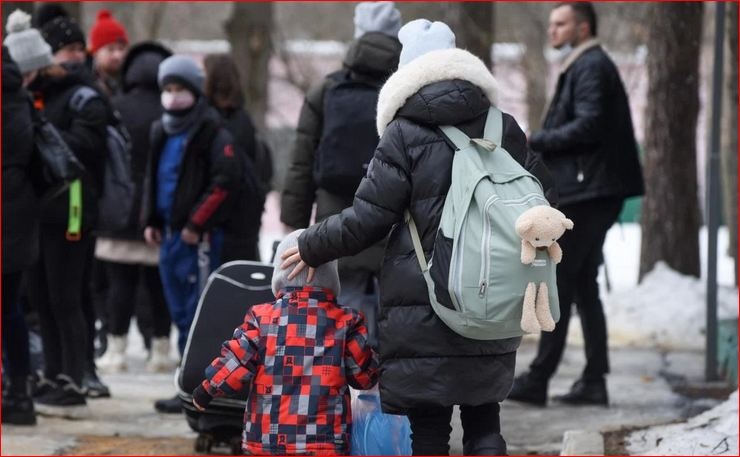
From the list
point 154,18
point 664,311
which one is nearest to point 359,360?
point 664,311

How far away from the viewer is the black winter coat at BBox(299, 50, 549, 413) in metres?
4.79

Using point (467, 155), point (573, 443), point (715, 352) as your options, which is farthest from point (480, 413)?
point (715, 352)

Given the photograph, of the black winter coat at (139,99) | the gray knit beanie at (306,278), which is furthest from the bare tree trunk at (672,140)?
the gray knit beanie at (306,278)

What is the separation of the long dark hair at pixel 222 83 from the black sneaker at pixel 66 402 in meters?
1.85

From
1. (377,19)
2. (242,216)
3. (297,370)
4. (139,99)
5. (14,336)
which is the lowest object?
(14,336)

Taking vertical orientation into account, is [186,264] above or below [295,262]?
below

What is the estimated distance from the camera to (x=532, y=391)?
7957 millimetres

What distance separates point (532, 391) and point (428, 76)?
11.1 feet

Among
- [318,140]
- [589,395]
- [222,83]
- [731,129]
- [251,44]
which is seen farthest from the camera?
[251,44]

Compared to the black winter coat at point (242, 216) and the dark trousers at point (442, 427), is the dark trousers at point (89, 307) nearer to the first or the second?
the black winter coat at point (242, 216)

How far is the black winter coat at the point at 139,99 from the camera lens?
8.99 m

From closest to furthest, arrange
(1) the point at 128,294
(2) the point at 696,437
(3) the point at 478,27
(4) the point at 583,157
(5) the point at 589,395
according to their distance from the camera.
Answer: (2) the point at 696,437 < (4) the point at 583,157 < (5) the point at 589,395 < (1) the point at 128,294 < (3) the point at 478,27

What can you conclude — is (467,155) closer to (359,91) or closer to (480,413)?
(480,413)

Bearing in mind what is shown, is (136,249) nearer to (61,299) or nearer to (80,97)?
(61,299)
